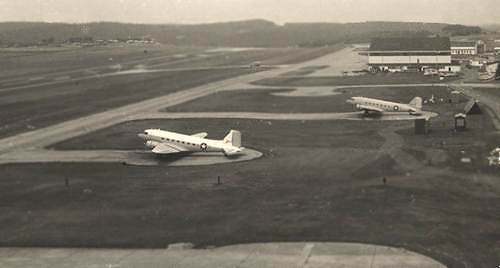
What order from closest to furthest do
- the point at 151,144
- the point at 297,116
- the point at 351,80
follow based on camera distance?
the point at 151,144 < the point at 297,116 < the point at 351,80

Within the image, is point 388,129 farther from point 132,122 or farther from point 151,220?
point 151,220

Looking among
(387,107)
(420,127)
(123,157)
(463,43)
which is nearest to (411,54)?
(463,43)

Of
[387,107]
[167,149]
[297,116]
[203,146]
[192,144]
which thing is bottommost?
[297,116]

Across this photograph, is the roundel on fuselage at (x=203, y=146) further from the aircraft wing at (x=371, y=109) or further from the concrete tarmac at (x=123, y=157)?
the aircraft wing at (x=371, y=109)

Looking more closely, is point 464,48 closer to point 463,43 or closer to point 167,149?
point 463,43

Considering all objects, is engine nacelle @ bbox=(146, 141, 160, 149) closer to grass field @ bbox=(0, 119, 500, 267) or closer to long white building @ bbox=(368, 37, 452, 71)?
grass field @ bbox=(0, 119, 500, 267)
